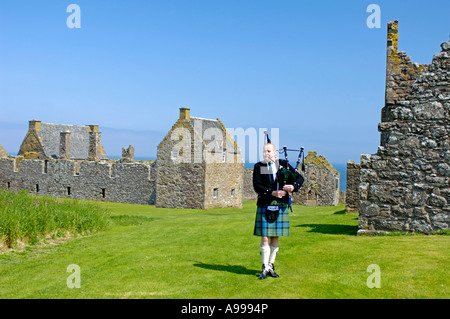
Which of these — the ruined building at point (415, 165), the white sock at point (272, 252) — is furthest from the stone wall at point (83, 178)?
the white sock at point (272, 252)

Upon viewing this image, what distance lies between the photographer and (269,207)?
8883 millimetres

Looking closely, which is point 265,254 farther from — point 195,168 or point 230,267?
point 195,168

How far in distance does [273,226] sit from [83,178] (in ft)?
130

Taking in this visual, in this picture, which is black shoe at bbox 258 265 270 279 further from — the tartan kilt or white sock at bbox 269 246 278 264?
the tartan kilt

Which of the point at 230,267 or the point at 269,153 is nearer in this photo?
the point at 269,153

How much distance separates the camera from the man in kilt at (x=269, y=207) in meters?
8.85

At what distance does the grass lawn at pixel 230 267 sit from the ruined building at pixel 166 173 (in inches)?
865

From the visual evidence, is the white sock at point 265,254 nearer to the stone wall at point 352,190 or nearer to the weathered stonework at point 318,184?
the stone wall at point 352,190

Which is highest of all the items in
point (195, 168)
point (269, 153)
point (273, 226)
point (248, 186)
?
point (269, 153)

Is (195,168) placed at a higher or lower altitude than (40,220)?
higher

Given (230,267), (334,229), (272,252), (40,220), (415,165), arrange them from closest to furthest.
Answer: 1. (272,252)
2. (230,267)
3. (415,165)
4. (334,229)
5. (40,220)

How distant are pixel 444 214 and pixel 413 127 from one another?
2510 mm

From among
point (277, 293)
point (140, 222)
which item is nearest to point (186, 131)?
point (140, 222)

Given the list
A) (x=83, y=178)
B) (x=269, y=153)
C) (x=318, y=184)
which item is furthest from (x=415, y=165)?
(x=83, y=178)
